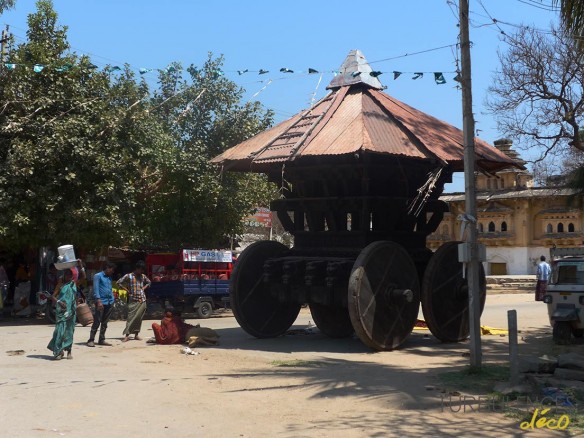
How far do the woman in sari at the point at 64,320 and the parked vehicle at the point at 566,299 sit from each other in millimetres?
9136

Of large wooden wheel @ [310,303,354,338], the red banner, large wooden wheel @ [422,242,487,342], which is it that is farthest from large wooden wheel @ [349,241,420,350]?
the red banner

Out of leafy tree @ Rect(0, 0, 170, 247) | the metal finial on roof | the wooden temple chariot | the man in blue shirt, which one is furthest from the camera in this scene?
leafy tree @ Rect(0, 0, 170, 247)

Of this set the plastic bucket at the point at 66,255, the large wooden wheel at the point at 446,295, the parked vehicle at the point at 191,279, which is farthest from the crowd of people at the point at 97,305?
the large wooden wheel at the point at 446,295

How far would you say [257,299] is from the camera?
1477cm

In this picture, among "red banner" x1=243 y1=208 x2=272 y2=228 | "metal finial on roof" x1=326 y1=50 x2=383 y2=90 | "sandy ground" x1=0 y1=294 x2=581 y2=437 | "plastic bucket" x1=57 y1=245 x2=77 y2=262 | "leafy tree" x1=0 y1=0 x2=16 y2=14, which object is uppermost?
"leafy tree" x1=0 y1=0 x2=16 y2=14

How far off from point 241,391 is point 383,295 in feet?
14.8

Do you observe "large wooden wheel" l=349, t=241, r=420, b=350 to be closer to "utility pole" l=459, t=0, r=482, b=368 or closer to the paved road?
"utility pole" l=459, t=0, r=482, b=368

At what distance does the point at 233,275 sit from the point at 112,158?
22.2ft

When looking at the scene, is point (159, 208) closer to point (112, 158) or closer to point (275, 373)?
point (112, 158)

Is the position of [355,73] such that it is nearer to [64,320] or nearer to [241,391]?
[64,320]

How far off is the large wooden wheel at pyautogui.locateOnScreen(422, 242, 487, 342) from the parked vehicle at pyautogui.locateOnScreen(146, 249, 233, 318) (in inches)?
368

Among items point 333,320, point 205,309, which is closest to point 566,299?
point 333,320

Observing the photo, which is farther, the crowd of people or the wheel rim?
the wheel rim

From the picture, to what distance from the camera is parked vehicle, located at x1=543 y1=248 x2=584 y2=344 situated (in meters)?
14.1
